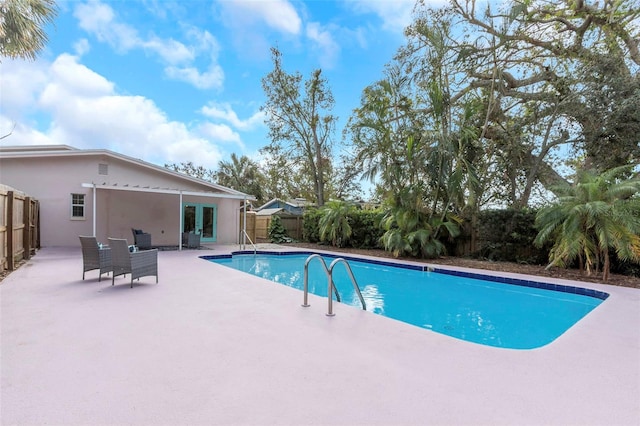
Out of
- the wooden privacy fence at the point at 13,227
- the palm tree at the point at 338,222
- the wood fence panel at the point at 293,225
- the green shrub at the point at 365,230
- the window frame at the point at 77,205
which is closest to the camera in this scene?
the wooden privacy fence at the point at 13,227

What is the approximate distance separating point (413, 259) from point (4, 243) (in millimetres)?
11203

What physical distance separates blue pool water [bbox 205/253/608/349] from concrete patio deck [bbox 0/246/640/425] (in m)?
1.00

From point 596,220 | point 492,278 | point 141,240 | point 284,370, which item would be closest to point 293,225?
point 141,240

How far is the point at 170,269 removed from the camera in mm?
8570

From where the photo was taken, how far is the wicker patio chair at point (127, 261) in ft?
20.7

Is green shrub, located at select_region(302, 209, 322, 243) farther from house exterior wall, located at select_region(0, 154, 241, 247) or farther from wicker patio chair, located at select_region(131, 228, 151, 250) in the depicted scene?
wicker patio chair, located at select_region(131, 228, 151, 250)

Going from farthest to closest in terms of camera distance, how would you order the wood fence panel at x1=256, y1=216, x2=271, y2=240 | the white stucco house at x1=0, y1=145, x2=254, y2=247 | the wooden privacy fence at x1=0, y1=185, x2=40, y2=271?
1. the wood fence panel at x1=256, y1=216, x2=271, y2=240
2. the white stucco house at x1=0, y1=145, x2=254, y2=247
3. the wooden privacy fence at x1=0, y1=185, x2=40, y2=271

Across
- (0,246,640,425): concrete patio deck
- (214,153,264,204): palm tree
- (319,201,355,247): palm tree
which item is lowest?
(0,246,640,425): concrete patio deck

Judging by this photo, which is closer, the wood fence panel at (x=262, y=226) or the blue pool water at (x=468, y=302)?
the blue pool water at (x=468, y=302)

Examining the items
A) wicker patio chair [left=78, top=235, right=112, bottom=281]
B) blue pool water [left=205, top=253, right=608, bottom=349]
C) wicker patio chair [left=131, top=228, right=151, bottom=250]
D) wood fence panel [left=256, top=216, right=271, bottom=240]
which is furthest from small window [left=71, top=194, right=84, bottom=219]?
wood fence panel [left=256, top=216, right=271, bottom=240]

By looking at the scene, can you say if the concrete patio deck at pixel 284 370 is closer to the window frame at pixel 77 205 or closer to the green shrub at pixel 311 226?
the window frame at pixel 77 205

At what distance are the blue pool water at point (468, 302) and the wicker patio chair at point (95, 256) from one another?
163 inches

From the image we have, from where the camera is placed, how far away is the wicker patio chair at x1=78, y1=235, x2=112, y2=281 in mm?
6816

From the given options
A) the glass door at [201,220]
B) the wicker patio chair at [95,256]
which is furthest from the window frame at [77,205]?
the wicker patio chair at [95,256]
